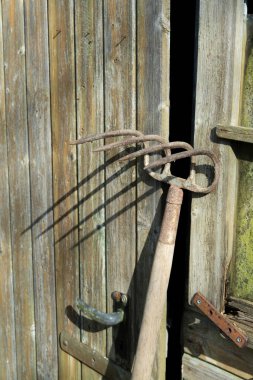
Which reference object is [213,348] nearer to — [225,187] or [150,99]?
[225,187]

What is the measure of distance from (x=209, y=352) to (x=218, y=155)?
0.66m

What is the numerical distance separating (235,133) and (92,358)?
1087mm

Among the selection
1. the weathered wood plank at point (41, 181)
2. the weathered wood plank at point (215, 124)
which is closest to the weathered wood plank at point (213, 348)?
the weathered wood plank at point (215, 124)

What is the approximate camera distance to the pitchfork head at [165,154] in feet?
5.38

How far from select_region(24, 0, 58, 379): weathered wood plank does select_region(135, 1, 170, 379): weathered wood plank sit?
1.70ft

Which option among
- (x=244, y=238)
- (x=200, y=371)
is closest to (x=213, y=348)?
(x=200, y=371)

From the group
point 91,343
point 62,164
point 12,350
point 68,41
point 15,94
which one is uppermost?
point 68,41

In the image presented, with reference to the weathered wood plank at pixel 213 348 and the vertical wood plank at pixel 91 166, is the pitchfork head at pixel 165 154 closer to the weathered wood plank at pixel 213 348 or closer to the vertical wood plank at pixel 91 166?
the vertical wood plank at pixel 91 166

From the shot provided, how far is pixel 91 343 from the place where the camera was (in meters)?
2.18

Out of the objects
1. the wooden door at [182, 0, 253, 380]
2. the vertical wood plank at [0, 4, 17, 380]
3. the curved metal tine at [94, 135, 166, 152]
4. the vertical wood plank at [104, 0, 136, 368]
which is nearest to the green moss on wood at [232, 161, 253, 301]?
the wooden door at [182, 0, 253, 380]

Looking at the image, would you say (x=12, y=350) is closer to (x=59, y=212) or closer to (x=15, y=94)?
(x=59, y=212)

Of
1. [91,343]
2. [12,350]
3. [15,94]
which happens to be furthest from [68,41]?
[12,350]

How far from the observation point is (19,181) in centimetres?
244

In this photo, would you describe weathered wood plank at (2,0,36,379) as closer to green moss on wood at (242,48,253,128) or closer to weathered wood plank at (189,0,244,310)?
weathered wood plank at (189,0,244,310)
